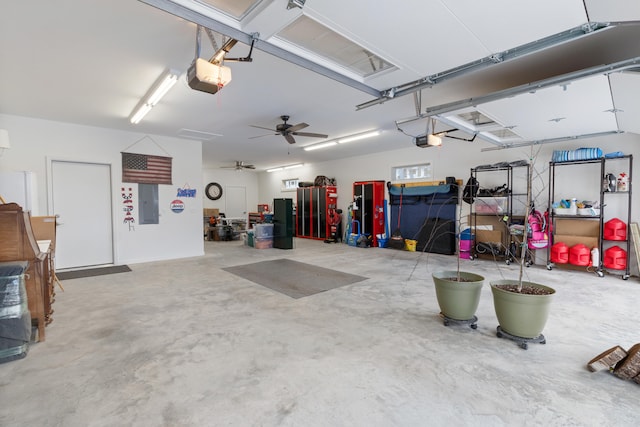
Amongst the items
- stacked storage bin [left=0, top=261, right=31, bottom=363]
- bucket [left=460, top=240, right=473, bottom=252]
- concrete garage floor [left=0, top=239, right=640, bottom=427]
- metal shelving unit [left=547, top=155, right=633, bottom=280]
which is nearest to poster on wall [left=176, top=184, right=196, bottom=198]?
concrete garage floor [left=0, top=239, right=640, bottom=427]

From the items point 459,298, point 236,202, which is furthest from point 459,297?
point 236,202

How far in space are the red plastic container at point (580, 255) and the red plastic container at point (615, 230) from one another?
0.36m

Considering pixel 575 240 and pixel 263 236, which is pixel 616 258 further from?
pixel 263 236

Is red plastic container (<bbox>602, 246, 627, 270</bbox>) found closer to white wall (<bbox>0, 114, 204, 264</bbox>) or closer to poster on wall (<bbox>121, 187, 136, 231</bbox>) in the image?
white wall (<bbox>0, 114, 204, 264</bbox>)

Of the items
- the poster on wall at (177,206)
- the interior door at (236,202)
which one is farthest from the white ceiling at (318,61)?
the interior door at (236,202)

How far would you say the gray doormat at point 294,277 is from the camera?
4293 mm

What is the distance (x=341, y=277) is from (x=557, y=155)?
4656mm

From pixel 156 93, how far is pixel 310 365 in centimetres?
383

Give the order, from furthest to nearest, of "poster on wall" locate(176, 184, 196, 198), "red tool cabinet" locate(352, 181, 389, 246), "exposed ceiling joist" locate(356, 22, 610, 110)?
"red tool cabinet" locate(352, 181, 389, 246)
"poster on wall" locate(176, 184, 196, 198)
"exposed ceiling joist" locate(356, 22, 610, 110)

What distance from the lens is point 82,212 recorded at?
5.73m

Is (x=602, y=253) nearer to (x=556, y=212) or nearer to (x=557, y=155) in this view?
(x=556, y=212)

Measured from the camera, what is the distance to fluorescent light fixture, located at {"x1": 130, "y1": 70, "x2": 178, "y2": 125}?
11.2 ft

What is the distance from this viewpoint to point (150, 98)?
4.04 metres

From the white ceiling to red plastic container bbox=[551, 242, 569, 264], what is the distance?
6.63 ft
